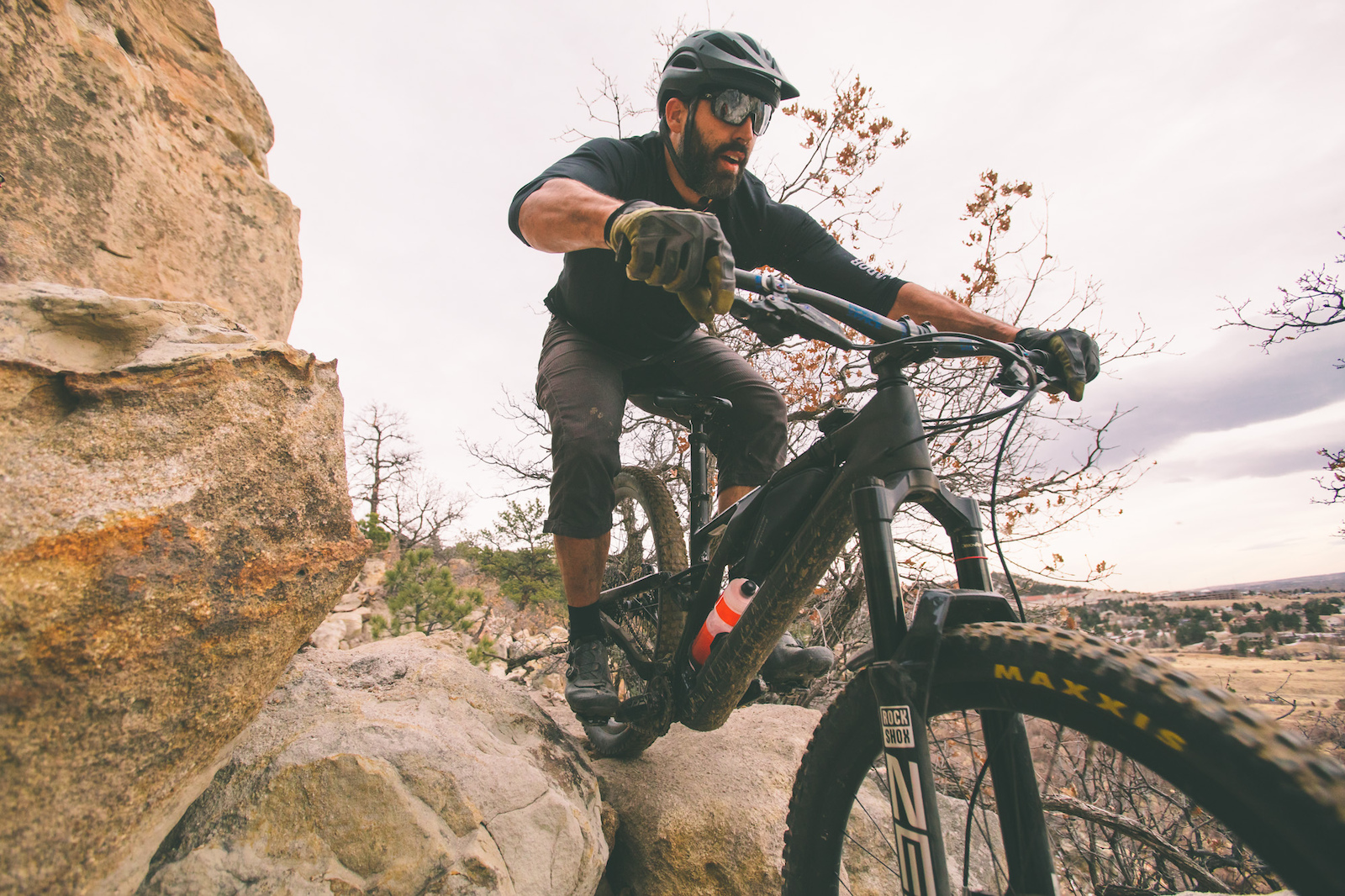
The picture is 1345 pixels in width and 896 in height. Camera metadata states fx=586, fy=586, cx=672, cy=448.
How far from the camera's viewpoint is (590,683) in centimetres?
235

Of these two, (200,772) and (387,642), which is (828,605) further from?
(200,772)

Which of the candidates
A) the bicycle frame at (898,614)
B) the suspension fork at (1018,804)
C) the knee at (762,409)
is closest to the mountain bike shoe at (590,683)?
the bicycle frame at (898,614)

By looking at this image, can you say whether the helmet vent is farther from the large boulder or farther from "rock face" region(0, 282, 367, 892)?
the large boulder

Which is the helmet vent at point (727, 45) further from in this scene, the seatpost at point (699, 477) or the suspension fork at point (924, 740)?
the suspension fork at point (924, 740)

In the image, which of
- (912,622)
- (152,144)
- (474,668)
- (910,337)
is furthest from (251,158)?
(912,622)

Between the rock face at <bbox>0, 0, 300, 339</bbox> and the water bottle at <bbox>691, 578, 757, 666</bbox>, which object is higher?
the rock face at <bbox>0, 0, 300, 339</bbox>

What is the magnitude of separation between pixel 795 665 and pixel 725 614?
388 mm

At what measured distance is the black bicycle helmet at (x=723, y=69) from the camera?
2.12m

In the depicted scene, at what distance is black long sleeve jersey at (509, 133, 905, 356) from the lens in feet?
7.78

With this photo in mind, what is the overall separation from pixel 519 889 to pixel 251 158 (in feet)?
10.6

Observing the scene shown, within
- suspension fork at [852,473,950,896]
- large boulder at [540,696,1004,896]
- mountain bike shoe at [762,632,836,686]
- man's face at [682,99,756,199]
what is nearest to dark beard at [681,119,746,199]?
man's face at [682,99,756,199]

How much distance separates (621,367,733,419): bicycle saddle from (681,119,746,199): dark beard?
80 cm

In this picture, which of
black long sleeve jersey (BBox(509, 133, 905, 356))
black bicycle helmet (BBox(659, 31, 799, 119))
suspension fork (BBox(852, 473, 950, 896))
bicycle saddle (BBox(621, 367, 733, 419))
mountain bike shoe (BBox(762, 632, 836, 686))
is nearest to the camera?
suspension fork (BBox(852, 473, 950, 896))

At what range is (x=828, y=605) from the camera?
5.54 m
